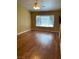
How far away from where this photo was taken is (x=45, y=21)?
10.8 meters

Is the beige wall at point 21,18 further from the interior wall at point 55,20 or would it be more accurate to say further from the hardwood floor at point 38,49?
the hardwood floor at point 38,49

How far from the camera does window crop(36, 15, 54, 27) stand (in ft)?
34.5

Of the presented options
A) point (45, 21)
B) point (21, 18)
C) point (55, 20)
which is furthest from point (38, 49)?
point (45, 21)

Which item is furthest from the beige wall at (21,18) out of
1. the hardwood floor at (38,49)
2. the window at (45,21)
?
the hardwood floor at (38,49)

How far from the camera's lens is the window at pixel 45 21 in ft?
34.5

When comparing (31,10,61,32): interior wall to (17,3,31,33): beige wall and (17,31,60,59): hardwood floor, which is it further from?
(17,31,60,59): hardwood floor

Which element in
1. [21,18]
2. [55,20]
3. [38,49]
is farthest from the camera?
[55,20]

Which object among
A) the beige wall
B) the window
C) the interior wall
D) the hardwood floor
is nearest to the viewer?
the hardwood floor

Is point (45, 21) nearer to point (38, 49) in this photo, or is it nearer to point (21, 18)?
point (21, 18)

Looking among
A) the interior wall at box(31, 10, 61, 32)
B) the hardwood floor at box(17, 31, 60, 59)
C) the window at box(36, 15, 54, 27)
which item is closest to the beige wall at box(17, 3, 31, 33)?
the interior wall at box(31, 10, 61, 32)
